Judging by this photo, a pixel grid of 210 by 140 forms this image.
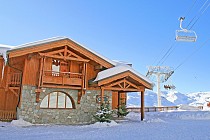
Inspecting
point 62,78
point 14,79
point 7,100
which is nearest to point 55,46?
point 62,78

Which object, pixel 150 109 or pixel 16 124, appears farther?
pixel 150 109

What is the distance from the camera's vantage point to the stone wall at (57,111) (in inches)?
521

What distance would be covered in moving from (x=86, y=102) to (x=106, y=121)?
2527 millimetres

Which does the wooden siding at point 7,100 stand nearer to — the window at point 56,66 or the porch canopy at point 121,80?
the window at point 56,66

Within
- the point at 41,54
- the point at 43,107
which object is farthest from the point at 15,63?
the point at 43,107

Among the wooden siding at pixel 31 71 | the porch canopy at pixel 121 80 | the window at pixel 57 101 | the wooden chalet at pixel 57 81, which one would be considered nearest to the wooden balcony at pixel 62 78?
the wooden chalet at pixel 57 81

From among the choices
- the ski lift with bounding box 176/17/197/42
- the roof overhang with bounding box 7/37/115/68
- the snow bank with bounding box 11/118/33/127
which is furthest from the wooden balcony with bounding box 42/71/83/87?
the ski lift with bounding box 176/17/197/42

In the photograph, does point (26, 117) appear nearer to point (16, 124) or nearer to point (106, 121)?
point (16, 124)

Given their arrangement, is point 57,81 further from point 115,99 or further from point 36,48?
point 115,99

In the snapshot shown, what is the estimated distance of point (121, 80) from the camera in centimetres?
1470

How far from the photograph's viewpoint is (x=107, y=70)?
48.9ft

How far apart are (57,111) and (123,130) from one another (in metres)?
5.67

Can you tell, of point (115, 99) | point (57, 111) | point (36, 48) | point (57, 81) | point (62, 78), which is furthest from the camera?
point (115, 99)

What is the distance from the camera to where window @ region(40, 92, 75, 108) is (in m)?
14.1
